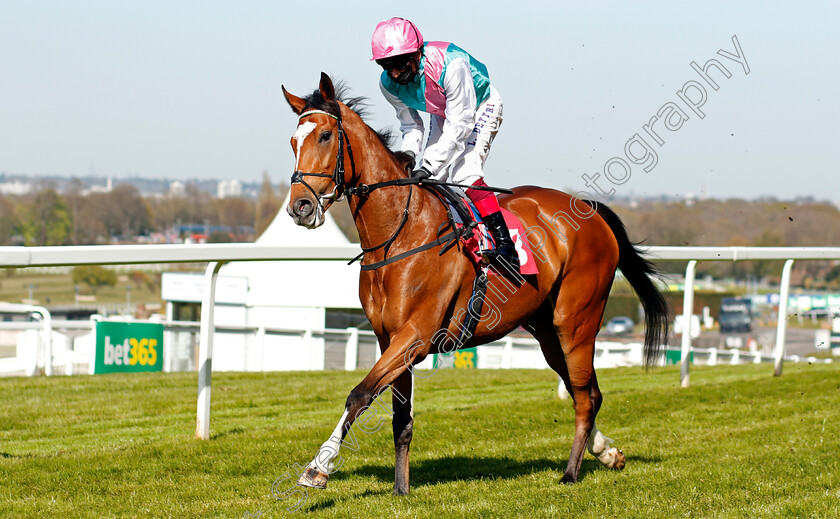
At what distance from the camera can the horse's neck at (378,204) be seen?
3934 millimetres

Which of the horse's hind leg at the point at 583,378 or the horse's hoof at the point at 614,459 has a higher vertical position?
the horse's hind leg at the point at 583,378

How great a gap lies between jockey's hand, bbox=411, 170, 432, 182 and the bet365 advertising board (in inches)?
405

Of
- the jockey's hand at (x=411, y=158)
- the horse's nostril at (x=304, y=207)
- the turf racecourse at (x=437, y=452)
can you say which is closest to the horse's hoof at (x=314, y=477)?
the turf racecourse at (x=437, y=452)

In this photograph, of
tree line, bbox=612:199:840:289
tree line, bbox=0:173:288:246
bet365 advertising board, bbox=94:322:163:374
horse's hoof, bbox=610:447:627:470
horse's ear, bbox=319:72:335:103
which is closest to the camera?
horse's ear, bbox=319:72:335:103

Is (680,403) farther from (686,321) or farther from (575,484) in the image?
(575,484)

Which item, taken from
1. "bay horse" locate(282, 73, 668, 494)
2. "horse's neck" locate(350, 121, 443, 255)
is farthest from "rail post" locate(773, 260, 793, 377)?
"horse's neck" locate(350, 121, 443, 255)

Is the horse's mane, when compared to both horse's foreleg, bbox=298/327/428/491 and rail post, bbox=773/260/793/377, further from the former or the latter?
rail post, bbox=773/260/793/377

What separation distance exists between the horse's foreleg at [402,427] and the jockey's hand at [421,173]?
3.07 ft

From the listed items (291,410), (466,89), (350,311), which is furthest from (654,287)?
(350,311)

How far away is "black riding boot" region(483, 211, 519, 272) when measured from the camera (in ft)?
14.0

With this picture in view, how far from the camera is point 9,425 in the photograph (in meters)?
5.61

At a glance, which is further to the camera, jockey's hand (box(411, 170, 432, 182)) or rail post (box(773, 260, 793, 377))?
rail post (box(773, 260, 793, 377))

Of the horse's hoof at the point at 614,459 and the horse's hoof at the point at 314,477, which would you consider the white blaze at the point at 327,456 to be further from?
the horse's hoof at the point at 614,459

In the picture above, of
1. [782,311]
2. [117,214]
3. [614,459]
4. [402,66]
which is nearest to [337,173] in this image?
[402,66]
